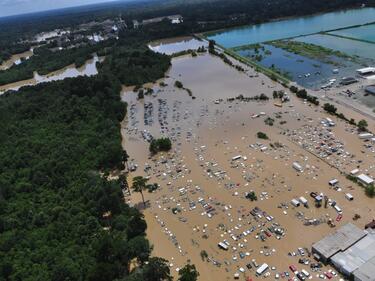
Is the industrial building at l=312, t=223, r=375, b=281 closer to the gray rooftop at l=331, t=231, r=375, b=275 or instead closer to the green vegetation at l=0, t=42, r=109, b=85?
the gray rooftop at l=331, t=231, r=375, b=275

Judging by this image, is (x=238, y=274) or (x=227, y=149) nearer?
(x=238, y=274)

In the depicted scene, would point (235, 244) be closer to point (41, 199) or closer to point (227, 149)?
point (227, 149)

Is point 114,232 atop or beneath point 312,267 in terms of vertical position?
atop

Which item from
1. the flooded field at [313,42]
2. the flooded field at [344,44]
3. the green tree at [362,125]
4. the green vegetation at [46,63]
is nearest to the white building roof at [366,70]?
the flooded field at [313,42]

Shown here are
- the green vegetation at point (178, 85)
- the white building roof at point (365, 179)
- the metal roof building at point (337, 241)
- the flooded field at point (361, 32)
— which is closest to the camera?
the metal roof building at point (337, 241)

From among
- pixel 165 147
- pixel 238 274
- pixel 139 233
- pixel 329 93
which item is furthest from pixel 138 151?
pixel 329 93

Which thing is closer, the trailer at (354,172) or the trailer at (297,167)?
the trailer at (354,172)

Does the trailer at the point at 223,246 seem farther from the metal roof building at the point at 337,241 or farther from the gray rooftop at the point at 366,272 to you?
the gray rooftop at the point at 366,272
